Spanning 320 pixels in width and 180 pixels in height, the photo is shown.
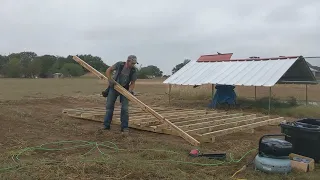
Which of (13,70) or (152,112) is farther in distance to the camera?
(13,70)

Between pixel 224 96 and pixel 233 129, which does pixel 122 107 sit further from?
pixel 224 96

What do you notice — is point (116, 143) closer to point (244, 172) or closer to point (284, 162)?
point (244, 172)

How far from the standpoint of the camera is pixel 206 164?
14.6 ft

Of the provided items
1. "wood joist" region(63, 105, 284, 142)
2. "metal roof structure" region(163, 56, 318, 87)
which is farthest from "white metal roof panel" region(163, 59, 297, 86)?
"wood joist" region(63, 105, 284, 142)

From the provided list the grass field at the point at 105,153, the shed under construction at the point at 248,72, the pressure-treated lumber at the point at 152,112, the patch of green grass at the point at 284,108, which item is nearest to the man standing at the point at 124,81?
the pressure-treated lumber at the point at 152,112

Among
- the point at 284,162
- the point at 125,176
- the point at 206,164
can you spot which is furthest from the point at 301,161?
the point at 125,176

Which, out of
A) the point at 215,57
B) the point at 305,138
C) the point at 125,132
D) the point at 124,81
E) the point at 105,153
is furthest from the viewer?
the point at 215,57

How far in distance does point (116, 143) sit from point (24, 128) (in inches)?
88.4

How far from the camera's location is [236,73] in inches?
505

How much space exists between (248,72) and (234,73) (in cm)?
56

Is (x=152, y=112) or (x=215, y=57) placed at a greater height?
(x=215, y=57)

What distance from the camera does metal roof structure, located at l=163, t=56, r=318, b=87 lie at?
1163 cm

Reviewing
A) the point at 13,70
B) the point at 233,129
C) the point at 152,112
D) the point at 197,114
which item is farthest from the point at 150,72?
the point at 152,112

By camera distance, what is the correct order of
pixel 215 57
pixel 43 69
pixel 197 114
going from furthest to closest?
pixel 43 69 → pixel 215 57 → pixel 197 114
